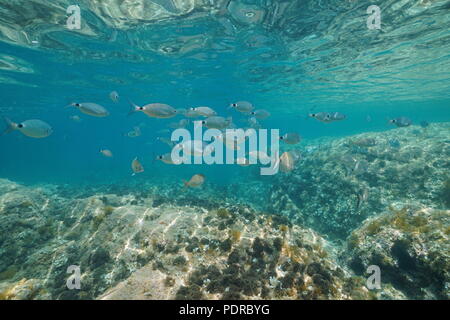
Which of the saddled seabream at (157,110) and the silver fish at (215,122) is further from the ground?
the saddled seabream at (157,110)

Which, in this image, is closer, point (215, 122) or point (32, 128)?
point (32, 128)

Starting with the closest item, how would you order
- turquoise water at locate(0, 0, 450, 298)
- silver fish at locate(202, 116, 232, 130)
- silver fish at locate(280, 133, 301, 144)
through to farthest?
silver fish at locate(202, 116, 232, 130) < silver fish at locate(280, 133, 301, 144) < turquoise water at locate(0, 0, 450, 298)

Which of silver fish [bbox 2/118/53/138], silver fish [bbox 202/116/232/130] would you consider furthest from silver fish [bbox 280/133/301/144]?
silver fish [bbox 2/118/53/138]

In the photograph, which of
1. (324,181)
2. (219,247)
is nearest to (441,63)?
(324,181)

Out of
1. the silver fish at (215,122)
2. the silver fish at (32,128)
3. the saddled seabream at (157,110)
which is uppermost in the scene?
the saddled seabream at (157,110)

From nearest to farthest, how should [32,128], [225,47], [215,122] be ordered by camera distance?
[32,128] < [215,122] < [225,47]

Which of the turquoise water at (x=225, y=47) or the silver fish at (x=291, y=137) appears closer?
the silver fish at (x=291, y=137)

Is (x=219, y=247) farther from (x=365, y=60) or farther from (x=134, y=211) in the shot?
(x=365, y=60)

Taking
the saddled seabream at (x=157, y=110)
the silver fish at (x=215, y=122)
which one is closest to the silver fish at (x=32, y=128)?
the saddled seabream at (x=157, y=110)

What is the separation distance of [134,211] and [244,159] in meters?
4.68

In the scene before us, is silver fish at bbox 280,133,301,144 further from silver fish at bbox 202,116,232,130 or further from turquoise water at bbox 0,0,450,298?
turquoise water at bbox 0,0,450,298

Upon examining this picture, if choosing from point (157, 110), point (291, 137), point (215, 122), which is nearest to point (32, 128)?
point (157, 110)

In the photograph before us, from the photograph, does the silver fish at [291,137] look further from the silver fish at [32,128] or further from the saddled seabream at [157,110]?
the silver fish at [32,128]

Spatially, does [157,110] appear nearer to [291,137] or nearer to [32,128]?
[32,128]
